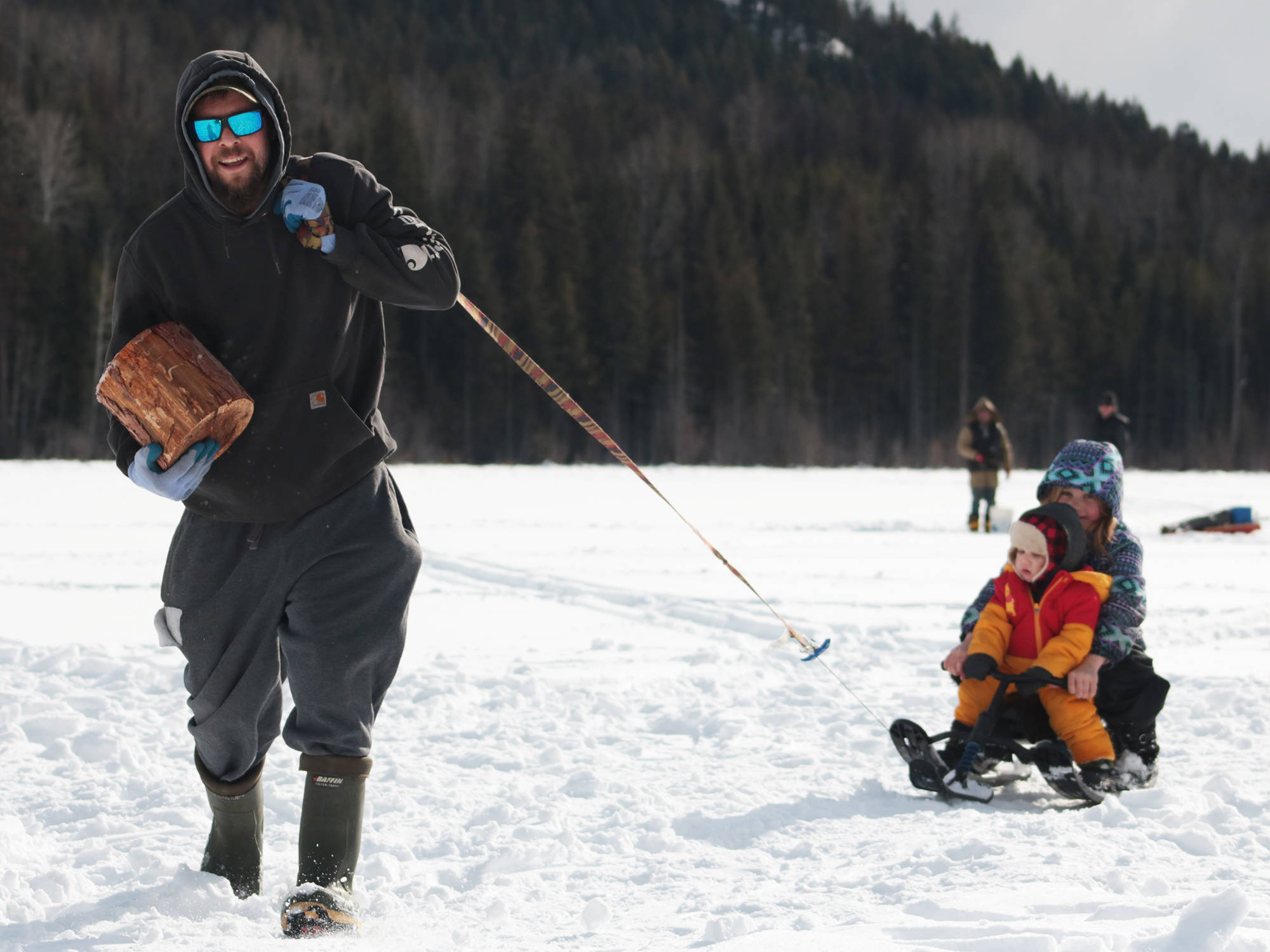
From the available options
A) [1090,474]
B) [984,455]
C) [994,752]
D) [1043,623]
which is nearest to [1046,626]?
[1043,623]

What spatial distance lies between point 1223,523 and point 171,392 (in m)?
13.8

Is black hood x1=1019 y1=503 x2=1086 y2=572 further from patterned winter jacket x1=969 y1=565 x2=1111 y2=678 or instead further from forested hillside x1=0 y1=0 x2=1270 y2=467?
forested hillside x1=0 y1=0 x2=1270 y2=467

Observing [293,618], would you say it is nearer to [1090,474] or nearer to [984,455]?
[1090,474]

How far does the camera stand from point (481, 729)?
4.65 metres

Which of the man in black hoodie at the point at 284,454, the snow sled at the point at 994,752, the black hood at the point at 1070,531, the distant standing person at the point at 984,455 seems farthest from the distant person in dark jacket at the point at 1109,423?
the man in black hoodie at the point at 284,454

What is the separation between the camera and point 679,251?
4866 cm

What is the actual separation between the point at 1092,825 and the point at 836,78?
3297 inches

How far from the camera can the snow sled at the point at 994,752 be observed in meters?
3.73

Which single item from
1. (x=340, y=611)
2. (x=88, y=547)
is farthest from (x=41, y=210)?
(x=340, y=611)

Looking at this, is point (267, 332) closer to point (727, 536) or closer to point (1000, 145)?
point (727, 536)

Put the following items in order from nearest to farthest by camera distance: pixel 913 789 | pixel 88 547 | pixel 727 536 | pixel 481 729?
pixel 913 789 → pixel 481 729 → pixel 88 547 → pixel 727 536

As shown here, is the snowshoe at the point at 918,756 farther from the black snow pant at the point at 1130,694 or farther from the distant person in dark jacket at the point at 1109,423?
the distant person in dark jacket at the point at 1109,423

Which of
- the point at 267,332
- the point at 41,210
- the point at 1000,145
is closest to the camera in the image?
the point at 267,332

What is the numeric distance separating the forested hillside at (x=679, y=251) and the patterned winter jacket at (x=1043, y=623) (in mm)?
31251
